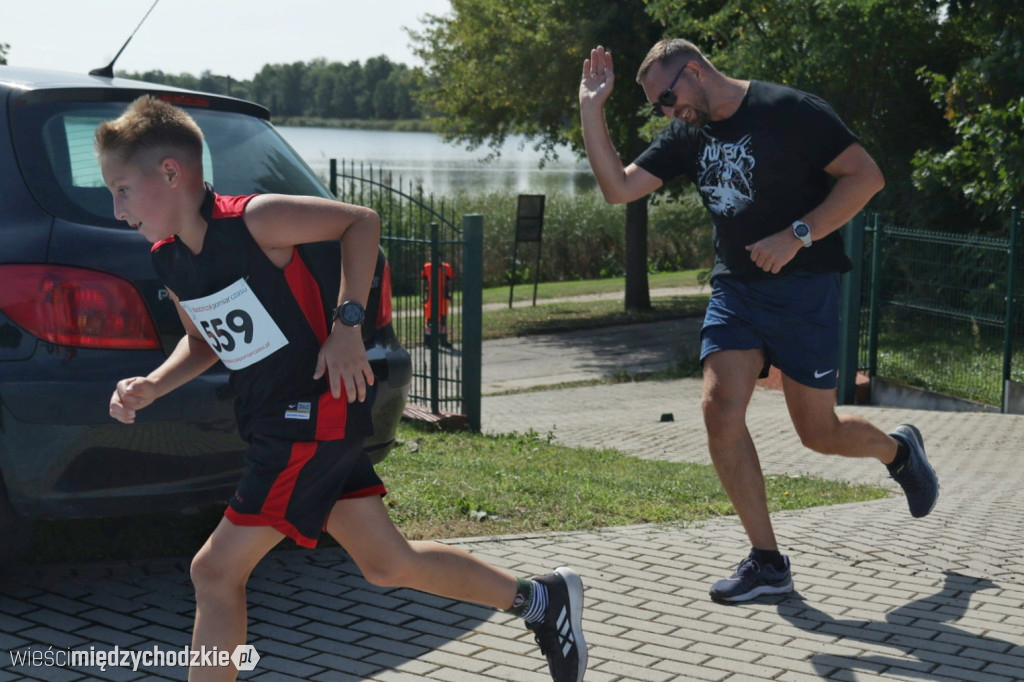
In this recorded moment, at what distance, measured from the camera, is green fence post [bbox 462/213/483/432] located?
27.8 ft

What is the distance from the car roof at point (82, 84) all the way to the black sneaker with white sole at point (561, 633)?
7.83 feet

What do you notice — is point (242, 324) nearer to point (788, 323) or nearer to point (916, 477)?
point (788, 323)

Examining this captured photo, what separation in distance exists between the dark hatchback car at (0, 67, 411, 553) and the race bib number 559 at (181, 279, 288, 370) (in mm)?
697

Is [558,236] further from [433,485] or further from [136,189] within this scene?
[136,189]

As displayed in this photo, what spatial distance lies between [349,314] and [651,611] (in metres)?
1.82

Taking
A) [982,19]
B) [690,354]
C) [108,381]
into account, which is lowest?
[690,354]

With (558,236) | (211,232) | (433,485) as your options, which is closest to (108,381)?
(211,232)

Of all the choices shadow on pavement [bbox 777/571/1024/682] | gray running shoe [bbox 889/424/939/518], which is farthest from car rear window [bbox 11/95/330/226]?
gray running shoe [bbox 889/424/939/518]

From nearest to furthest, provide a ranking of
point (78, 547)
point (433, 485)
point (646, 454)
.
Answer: point (78, 547), point (433, 485), point (646, 454)

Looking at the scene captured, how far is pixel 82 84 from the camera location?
4.27 metres

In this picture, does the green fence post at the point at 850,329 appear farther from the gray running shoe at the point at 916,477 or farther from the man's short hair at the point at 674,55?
the man's short hair at the point at 674,55

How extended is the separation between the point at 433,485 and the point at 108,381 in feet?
7.80

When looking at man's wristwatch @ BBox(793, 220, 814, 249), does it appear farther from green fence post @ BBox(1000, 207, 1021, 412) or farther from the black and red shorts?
green fence post @ BBox(1000, 207, 1021, 412)

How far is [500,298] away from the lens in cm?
2267
